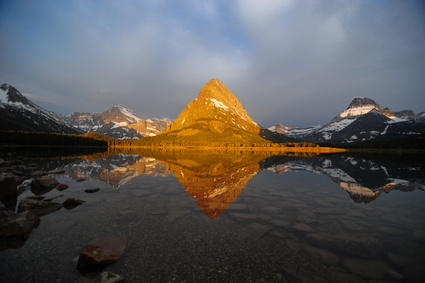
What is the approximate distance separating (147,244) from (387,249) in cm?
1322

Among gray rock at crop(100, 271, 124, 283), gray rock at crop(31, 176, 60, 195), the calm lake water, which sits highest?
gray rock at crop(31, 176, 60, 195)

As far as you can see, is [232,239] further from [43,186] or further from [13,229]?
[43,186]

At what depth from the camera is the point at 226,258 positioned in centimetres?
992

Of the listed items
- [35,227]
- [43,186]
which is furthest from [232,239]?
[43,186]

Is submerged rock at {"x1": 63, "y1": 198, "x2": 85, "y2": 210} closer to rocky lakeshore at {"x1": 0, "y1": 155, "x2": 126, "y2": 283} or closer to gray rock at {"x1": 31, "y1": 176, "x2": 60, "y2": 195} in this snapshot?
rocky lakeshore at {"x1": 0, "y1": 155, "x2": 126, "y2": 283}

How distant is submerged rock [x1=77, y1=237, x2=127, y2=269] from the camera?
8961 mm

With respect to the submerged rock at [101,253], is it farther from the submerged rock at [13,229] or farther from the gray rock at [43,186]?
the gray rock at [43,186]

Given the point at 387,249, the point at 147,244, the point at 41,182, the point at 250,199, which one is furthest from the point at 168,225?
the point at 41,182

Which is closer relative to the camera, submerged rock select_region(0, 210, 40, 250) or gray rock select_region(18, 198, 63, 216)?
submerged rock select_region(0, 210, 40, 250)

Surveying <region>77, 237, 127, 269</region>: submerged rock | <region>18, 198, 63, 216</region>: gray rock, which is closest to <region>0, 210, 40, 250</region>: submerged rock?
<region>18, 198, 63, 216</region>: gray rock

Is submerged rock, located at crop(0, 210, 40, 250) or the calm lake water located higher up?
submerged rock, located at crop(0, 210, 40, 250)

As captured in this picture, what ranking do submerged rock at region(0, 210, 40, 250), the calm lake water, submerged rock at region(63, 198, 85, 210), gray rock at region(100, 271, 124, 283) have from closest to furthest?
gray rock at region(100, 271, 124, 283)
the calm lake water
submerged rock at region(0, 210, 40, 250)
submerged rock at region(63, 198, 85, 210)

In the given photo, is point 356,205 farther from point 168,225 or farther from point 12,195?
point 12,195

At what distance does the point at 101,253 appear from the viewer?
31.0 ft
